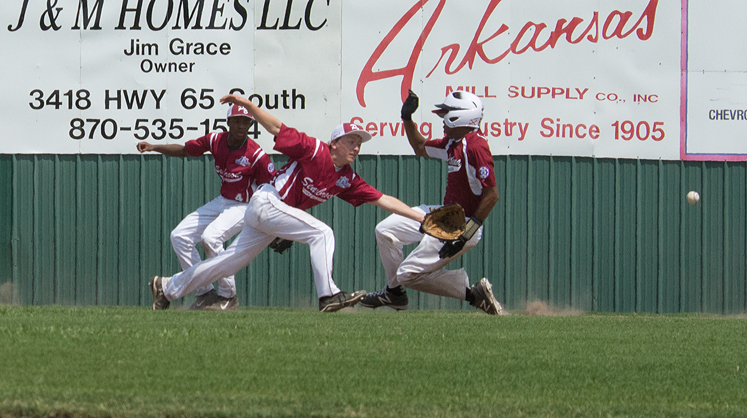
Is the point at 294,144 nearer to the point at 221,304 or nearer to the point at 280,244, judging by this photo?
the point at 280,244

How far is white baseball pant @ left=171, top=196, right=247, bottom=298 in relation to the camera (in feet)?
30.5

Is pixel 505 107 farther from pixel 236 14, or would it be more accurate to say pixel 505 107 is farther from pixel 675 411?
pixel 675 411

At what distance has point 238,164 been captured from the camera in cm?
966

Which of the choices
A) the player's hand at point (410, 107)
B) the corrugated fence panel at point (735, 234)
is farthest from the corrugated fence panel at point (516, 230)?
the player's hand at point (410, 107)

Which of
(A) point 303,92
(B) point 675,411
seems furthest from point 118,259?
(B) point 675,411

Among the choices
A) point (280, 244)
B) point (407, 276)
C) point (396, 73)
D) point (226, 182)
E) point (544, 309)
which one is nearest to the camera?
point (407, 276)

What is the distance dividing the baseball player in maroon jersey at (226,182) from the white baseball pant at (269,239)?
951mm

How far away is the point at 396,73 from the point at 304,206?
3484 millimetres

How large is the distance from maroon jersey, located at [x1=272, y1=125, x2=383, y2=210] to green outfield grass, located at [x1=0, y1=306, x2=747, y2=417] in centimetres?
142

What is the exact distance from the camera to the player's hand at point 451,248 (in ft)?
27.7

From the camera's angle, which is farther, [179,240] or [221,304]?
[221,304]

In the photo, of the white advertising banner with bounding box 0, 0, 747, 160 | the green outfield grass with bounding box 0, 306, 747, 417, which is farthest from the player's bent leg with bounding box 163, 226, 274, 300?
the white advertising banner with bounding box 0, 0, 747, 160

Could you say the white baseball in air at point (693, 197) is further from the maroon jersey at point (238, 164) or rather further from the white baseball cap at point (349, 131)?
the maroon jersey at point (238, 164)

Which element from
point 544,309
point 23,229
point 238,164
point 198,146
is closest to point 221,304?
point 238,164
